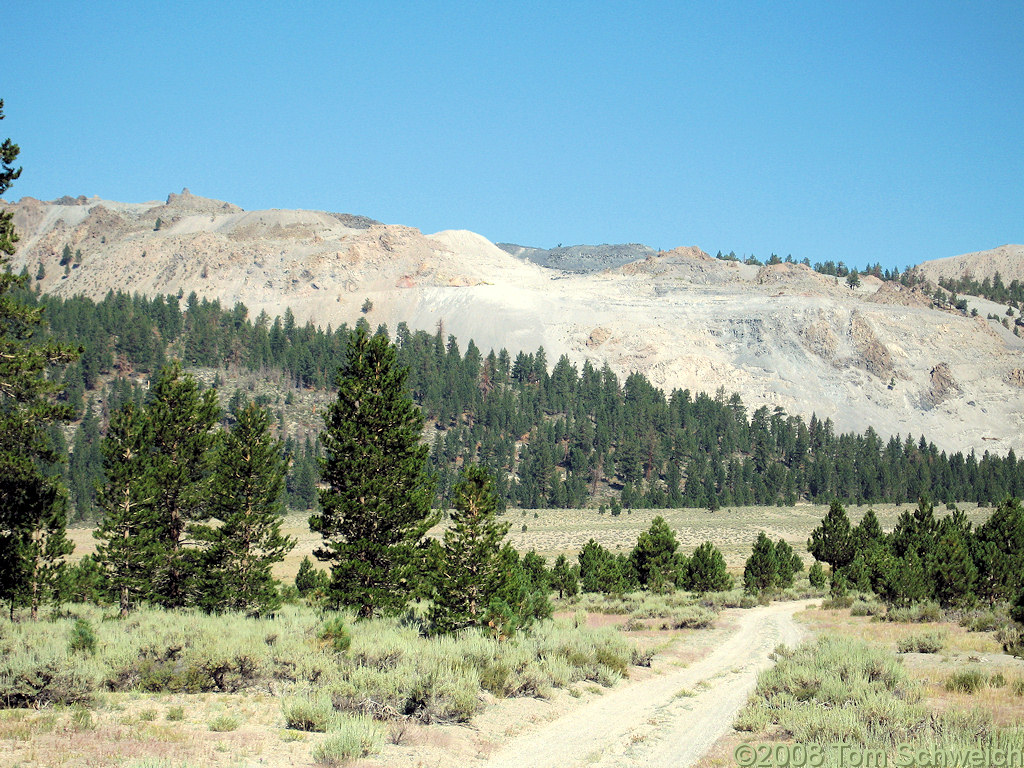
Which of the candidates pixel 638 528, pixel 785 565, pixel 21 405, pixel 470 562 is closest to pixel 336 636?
pixel 470 562

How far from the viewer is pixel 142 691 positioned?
1343 cm

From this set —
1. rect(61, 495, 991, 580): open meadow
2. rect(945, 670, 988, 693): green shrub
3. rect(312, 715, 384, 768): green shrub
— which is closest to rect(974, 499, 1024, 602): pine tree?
rect(945, 670, 988, 693): green shrub

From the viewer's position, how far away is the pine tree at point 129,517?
25812 mm

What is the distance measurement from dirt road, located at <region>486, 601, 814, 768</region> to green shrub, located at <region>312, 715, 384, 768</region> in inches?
70.4

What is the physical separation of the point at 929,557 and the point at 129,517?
32.3 metres

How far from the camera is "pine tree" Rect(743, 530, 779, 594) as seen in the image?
45.6m

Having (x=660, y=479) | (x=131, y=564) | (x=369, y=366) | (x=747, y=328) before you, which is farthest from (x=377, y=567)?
(x=747, y=328)

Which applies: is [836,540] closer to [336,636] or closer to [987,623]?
[987,623]

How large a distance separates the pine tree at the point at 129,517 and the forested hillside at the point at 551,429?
78.8 metres

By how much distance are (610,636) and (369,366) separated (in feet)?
37.2

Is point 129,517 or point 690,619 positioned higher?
point 129,517

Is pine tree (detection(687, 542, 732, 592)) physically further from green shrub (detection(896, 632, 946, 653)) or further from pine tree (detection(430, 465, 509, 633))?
pine tree (detection(430, 465, 509, 633))

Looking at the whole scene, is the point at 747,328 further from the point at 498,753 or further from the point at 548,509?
the point at 498,753

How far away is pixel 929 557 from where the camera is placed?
34.8 m
